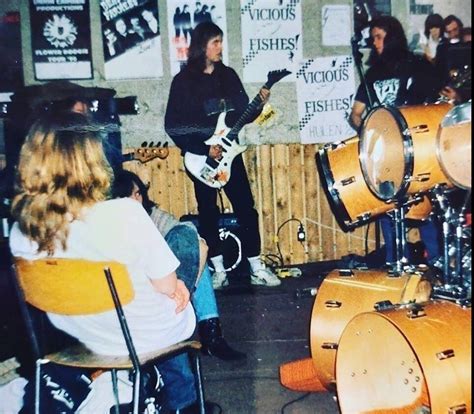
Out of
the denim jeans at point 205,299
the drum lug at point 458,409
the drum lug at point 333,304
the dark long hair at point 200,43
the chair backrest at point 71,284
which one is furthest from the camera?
the dark long hair at point 200,43

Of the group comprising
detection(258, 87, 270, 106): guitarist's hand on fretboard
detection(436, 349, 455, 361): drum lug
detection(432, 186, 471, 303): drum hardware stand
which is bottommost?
detection(436, 349, 455, 361): drum lug

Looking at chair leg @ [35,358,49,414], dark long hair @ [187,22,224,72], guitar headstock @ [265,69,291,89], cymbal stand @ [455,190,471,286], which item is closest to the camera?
chair leg @ [35,358,49,414]

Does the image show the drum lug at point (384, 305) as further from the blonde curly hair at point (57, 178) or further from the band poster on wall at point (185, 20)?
the band poster on wall at point (185, 20)

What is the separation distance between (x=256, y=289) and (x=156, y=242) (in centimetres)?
260

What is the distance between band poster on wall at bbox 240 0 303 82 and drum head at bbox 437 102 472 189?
9.11 ft

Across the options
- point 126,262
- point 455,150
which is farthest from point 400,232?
point 126,262

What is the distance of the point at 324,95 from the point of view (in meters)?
4.92

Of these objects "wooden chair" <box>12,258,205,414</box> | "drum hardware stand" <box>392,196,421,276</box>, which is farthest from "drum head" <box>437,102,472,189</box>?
"wooden chair" <box>12,258,205,414</box>

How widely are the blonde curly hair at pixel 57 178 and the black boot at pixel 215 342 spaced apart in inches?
41.0

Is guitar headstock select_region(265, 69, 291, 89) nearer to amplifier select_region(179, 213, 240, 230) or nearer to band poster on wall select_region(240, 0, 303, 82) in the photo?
band poster on wall select_region(240, 0, 303, 82)

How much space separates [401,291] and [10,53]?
3.79m

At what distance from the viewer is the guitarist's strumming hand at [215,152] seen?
446cm

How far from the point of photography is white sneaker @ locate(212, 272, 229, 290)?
436 cm

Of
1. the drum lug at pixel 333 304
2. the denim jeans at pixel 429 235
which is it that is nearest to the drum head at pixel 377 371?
the drum lug at pixel 333 304
